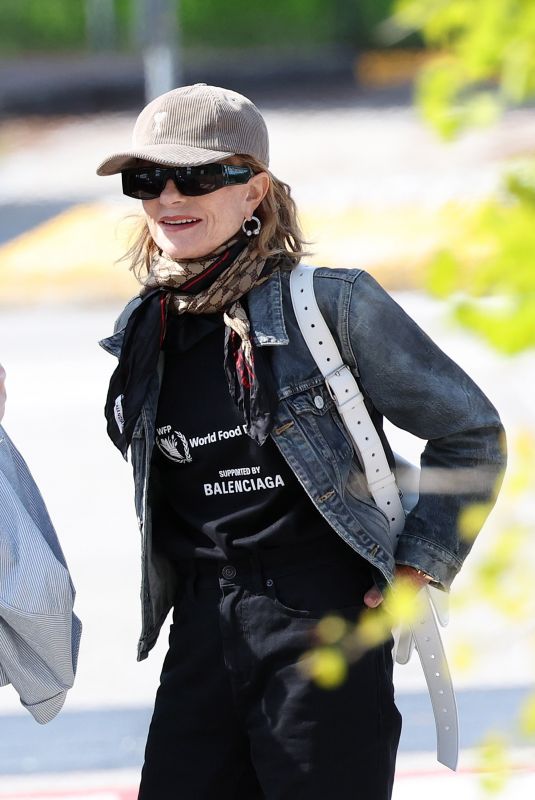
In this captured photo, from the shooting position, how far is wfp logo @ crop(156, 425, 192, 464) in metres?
2.59

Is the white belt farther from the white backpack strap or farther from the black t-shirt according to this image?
the black t-shirt

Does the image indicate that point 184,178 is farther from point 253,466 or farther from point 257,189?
point 253,466

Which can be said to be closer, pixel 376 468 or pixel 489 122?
pixel 489 122

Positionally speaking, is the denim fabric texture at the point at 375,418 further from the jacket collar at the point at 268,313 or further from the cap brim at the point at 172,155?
the cap brim at the point at 172,155

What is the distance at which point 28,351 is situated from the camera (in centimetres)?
968

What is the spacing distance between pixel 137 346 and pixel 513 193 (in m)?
1.51

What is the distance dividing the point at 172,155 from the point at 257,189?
217 mm

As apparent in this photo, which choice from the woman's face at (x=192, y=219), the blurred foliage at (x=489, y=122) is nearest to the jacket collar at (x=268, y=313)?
the woman's face at (x=192, y=219)

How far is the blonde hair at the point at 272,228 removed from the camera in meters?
2.69

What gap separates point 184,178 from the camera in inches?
102

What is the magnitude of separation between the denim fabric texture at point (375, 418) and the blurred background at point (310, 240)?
27 cm

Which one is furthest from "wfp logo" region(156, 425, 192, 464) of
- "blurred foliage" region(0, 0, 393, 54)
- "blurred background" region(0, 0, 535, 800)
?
"blurred foliage" region(0, 0, 393, 54)

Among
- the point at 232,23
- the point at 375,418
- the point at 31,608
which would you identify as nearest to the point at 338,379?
the point at 375,418

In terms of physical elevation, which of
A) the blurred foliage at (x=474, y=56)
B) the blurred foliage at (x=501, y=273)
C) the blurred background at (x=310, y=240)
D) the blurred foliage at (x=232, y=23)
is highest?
the blurred foliage at (x=474, y=56)
